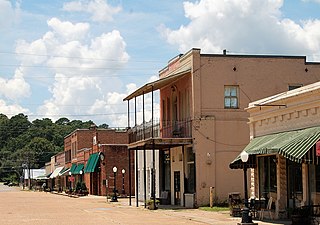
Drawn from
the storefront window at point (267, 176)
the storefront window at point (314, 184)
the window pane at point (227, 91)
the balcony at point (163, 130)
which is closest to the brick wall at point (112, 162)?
the balcony at point (163, 130)

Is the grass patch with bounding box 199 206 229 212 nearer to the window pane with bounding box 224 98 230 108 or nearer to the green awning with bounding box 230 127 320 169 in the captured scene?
the window pane with bounding box 224 98 230 108

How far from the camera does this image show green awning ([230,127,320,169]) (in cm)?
2322

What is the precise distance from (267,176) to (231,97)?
996 centimetres

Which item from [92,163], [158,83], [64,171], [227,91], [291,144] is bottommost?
[64,171]

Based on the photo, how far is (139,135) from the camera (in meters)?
44.6

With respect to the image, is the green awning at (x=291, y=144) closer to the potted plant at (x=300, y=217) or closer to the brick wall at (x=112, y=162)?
the potted plant at (x=300, y=217)

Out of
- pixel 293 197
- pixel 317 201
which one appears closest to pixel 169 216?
pixel 293 197

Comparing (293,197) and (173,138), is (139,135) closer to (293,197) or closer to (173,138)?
(173,138)

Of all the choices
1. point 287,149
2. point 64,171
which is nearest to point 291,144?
point 287,149

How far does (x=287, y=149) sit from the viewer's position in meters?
24.0

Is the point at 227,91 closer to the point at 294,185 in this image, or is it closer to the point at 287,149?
the point at 294,185

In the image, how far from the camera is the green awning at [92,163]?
224 ft

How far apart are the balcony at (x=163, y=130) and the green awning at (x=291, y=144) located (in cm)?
1226

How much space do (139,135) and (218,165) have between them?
7436 mm
